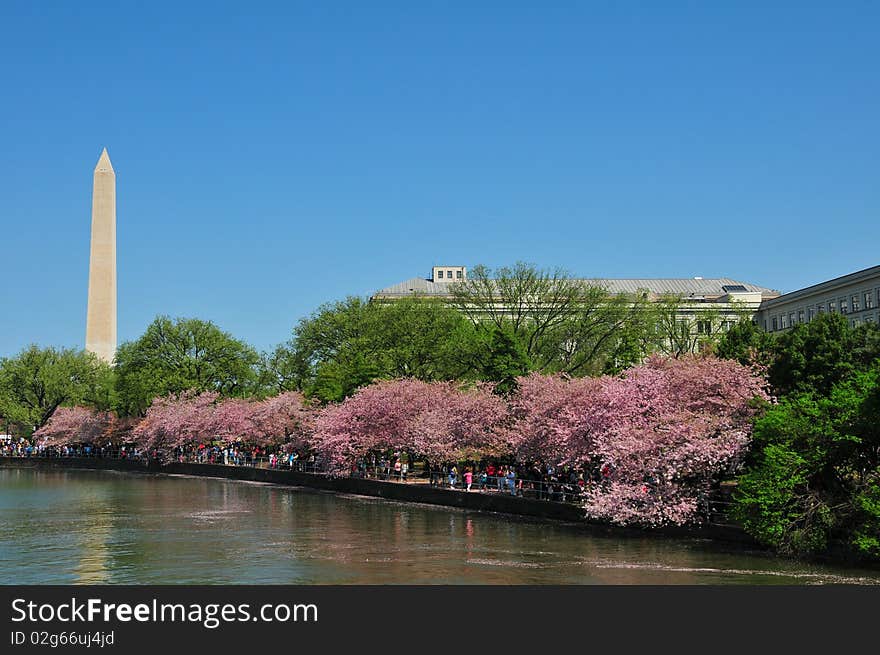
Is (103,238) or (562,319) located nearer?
(562,319)

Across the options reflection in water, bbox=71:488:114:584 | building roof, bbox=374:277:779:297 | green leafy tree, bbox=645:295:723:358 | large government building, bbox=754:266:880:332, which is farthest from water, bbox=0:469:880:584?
building roof, bbox=374:277:779:297

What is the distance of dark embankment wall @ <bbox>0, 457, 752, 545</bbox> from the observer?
44438 mm

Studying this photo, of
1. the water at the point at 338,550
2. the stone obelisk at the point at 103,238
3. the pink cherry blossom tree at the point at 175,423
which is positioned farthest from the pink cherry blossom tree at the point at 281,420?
the stone obelisk at the point at 103,238

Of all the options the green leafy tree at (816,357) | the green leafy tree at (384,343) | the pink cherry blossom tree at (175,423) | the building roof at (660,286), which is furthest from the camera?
the building roof at (660,286)

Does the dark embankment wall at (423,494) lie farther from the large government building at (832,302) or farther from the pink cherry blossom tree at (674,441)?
the large government building at (832,302)

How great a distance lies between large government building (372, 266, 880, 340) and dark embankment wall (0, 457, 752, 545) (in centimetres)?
2337

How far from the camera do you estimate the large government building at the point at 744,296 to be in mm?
113125

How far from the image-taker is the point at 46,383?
133 m

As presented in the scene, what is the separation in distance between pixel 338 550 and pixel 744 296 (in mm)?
114389

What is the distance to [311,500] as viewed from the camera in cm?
6688

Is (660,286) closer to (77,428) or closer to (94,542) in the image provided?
(77,428)

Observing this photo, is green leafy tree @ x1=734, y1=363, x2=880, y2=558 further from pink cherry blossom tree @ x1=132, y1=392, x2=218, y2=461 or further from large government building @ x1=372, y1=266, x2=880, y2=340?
pink cherry blossom tree @ x1=132, y1=392, x2=218, y2=461

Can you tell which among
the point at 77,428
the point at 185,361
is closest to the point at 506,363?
the point at 185,361

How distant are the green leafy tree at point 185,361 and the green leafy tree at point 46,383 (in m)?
14.7
